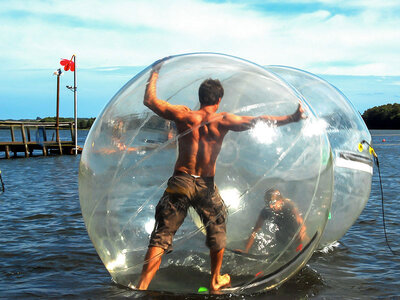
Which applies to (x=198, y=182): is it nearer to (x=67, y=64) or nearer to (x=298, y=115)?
(x=298, y=115)

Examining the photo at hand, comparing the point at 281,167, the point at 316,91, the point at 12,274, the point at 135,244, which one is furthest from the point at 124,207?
the point at 316,91

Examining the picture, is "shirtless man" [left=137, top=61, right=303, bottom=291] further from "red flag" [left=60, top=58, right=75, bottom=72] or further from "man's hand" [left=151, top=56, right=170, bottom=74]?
"red flag" [left=60, top=58, right=75, bottom=72]

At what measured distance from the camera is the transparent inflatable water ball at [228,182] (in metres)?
4.62

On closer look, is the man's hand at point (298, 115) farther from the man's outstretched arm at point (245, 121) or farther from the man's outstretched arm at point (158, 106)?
the man's outstretched arm at point (158, 106)

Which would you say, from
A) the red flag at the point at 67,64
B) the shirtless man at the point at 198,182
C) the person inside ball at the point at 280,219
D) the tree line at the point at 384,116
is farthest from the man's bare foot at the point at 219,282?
the tree line at the point at 384,116

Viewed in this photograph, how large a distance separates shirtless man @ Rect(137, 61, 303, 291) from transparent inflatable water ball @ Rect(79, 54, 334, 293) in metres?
0.06

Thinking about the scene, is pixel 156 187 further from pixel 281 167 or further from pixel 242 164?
pixel 281 167

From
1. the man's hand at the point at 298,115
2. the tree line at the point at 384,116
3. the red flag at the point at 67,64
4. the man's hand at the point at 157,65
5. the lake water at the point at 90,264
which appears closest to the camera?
the man's hand at the point at 298,115

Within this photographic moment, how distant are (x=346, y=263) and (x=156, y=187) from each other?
335 centimetres

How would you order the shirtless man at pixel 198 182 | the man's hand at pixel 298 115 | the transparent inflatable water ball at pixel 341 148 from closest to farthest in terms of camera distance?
the shirtless man at pixel 198 182 → the man's hand at pixel 298 115 → the transparent inflatable water ball at pixel 341 148

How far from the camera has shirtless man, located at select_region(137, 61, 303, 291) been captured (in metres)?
4.60

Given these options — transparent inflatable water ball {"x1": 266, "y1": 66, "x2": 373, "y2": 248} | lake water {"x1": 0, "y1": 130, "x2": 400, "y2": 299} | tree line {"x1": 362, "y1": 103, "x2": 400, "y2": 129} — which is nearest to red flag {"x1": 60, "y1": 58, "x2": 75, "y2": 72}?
lake water {"x1": 0, "y1": 130, "x2": 400, "y2": 299}

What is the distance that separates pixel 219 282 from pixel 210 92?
173 centimetres

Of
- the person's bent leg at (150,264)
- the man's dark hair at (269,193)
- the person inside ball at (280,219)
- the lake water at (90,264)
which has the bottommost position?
the lake water at (90,264)
